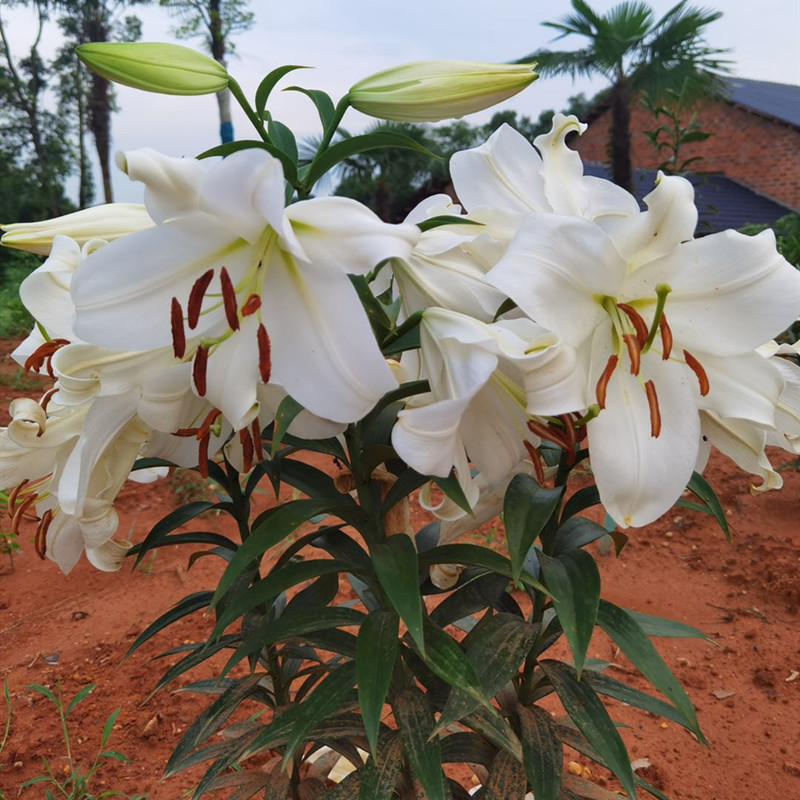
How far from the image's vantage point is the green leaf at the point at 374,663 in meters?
0.60

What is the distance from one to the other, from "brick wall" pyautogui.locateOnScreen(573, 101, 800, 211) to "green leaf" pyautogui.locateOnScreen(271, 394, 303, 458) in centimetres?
1318

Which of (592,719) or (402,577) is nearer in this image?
(402,577)

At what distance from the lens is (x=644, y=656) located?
71 centimetres

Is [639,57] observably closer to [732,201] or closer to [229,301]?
[732,201]

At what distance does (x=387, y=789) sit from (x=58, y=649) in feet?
5.06

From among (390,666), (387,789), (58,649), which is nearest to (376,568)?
(390,666)

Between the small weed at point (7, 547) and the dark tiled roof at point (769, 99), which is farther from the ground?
the small weed at point (7, 547)

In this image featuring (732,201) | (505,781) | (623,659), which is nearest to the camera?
(505,781)

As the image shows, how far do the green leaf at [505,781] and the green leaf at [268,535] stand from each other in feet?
1.33

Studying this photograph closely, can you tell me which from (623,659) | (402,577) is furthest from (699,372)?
(623,659)

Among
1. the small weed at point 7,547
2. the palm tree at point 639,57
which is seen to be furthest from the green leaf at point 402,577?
the palm tree at point 639,57

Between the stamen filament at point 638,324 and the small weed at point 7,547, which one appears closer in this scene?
the stamen filament at point 638,324

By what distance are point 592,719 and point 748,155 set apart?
50.5 feet

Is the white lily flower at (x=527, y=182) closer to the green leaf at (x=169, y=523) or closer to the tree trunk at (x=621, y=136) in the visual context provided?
the green leaf at (x=169, y=523)
